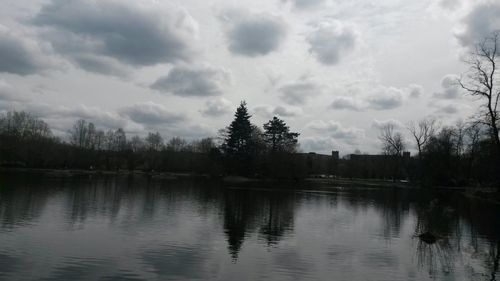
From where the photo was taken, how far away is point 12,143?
4065 inches

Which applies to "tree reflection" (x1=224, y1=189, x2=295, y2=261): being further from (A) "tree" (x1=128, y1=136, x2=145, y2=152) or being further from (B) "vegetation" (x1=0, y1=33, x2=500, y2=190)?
(A) "tree" (x1=128, y1=136, x2=145, y2=152)

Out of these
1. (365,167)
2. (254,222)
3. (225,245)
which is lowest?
(225,245)

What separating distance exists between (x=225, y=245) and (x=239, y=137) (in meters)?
78.5

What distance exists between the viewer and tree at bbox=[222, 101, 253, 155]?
9644cm

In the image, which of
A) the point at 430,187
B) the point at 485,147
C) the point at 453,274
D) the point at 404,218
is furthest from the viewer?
the point at 430,187

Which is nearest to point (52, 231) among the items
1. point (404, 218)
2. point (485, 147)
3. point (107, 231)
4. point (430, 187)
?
point (107, 231)

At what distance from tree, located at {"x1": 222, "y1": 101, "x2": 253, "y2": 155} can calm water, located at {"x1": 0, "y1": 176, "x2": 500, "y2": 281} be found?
64.9 metres

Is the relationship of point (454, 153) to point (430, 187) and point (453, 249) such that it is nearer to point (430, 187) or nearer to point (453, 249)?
point (430, 187)

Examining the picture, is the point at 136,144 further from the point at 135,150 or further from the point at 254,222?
the point at 254,222

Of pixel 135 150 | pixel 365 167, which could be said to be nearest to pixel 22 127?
pixel 135 150

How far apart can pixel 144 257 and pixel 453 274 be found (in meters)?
10.3

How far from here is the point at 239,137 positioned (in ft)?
317

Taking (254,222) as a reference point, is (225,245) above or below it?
below

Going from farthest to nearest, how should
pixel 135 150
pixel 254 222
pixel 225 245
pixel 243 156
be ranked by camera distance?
pixel 135 150 → pixel 243 156 → pixel 254 222 → pixel 225 245
